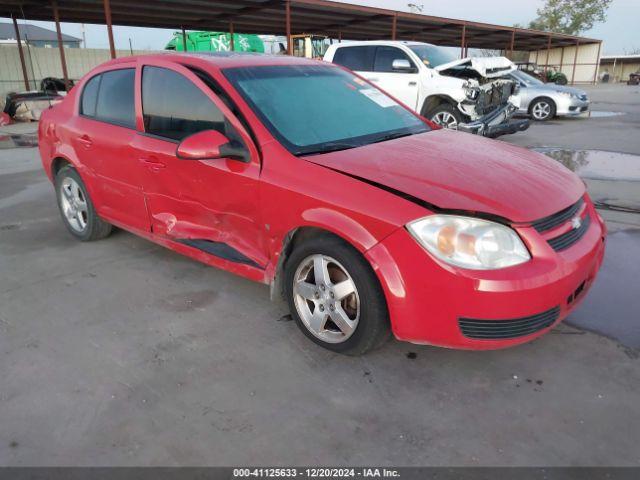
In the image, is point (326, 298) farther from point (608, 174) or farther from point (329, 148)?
point (608, 174)

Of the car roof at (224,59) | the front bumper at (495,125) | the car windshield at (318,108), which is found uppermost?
the car roof at (224,59)

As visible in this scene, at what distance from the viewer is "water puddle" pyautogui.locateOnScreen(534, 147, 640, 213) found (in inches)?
225

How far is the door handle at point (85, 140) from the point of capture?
423cm

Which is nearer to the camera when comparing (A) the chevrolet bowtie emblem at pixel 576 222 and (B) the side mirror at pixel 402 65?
(A) the chevrolet bowtie emblem at pixel 576 222

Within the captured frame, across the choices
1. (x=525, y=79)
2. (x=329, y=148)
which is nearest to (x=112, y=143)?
(x=329, y=148)

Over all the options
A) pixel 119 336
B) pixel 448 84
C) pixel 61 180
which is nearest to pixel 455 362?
pixel 119 336

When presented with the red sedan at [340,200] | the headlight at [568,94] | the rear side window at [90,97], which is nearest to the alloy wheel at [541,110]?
the headlight at [568,94]

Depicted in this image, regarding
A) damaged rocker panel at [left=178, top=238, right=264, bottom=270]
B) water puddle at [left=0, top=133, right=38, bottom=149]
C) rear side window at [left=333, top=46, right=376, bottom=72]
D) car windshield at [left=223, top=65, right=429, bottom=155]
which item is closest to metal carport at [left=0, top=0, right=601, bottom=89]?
water puddle at [left=0, top=133, right=38, bottom=149]

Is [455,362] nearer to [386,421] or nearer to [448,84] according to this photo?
[386,421]

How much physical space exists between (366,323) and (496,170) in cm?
112

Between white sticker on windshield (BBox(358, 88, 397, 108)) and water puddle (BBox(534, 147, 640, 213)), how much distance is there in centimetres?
301

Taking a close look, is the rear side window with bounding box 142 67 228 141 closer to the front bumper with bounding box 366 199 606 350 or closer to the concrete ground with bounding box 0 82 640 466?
the concrete ground with bounding box 0 82 640 466

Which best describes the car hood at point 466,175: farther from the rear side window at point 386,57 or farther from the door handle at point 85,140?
the rear side window at point 386,57

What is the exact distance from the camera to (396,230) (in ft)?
7.94
